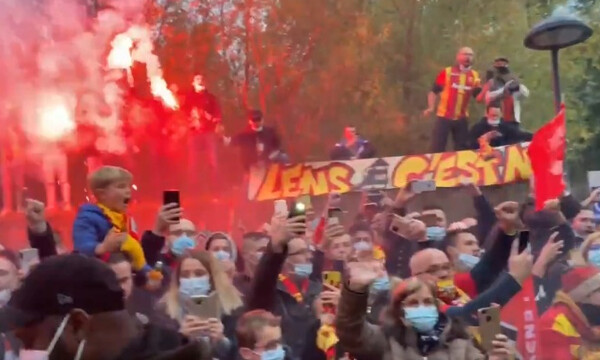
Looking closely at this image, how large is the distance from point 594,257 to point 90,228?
261cm

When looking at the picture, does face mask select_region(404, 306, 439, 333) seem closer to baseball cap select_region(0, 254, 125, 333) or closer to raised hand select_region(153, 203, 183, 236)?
raised hand select_region(153, 203, 183, 236)

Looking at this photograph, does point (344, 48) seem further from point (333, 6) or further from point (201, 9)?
point (201, 9)

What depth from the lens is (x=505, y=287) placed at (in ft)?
13.9

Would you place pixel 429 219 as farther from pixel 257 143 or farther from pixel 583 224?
pixel 257 143

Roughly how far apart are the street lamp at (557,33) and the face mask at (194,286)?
12.9 ft

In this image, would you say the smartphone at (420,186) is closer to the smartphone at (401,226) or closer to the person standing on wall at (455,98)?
the smartphone at (401,226)

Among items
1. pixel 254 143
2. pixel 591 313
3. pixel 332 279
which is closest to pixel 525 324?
pixel 591 313

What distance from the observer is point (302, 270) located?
4719 millimetres

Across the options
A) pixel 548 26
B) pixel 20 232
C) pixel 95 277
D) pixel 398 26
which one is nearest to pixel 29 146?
pixel 20 232

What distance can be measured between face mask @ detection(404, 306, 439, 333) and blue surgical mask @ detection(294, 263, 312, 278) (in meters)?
1.39

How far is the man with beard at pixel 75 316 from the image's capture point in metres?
1.89

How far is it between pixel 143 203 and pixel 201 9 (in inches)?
61.9

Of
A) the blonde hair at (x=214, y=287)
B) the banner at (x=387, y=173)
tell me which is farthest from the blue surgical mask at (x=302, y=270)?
the banner at (x=387, y=173)

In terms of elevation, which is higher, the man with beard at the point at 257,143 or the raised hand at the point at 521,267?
the man with beard at the point at 257,143
